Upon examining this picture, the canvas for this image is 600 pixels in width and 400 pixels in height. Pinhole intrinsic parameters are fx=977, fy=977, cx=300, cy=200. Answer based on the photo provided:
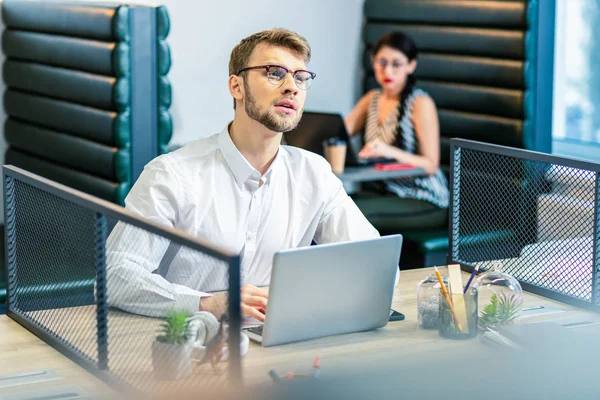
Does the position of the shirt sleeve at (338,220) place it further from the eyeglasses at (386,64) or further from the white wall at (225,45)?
the white wall at (225,45)

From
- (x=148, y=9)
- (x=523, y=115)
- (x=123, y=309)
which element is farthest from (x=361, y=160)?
(x=123, y=309)

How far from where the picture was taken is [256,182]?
7.98 ft

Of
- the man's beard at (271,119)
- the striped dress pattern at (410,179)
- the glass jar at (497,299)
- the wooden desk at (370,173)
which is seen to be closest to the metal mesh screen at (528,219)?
the glass jar at (497,299)

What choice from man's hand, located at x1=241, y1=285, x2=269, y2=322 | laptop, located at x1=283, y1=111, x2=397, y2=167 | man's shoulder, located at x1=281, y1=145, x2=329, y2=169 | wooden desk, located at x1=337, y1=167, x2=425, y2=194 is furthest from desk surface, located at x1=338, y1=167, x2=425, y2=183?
man's hand, located at x1=241, y1=285, x2=269, y2=322

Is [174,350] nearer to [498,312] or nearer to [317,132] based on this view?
[498,312]

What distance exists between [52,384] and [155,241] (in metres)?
0.32

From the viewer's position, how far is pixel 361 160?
438cm

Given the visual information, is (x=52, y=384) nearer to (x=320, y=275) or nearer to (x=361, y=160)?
(x=320, y=275)

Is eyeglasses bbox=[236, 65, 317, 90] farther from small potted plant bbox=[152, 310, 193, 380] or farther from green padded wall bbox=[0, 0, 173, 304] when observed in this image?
green padded wall bbox=[0, 0, 173, 304]

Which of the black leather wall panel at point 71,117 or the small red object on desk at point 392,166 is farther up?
the black leather wall panel at point 71,117

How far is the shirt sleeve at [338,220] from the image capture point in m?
2.56

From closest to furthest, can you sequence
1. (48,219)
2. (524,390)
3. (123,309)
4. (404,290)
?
(524,390) < (123,309) < (48,219) < (404,290)

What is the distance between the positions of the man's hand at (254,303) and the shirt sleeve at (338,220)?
0.49 m

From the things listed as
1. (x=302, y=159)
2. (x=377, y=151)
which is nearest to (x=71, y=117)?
(x=377, y=151)
